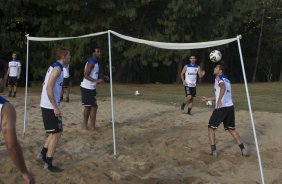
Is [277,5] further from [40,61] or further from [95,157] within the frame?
[95,157]

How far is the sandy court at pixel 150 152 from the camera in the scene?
7027mm

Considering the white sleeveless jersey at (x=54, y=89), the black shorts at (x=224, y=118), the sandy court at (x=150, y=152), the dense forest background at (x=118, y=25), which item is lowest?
the sandy court at (x=150, y=152)

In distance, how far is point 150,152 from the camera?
8750 millimetres

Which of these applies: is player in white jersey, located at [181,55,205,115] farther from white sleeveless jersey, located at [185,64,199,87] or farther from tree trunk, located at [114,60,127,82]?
tree trunk, located at [114,60,127,82]

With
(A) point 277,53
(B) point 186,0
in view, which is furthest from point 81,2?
→ (A) point 277,53

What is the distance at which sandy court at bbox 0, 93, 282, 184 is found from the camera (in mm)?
7027

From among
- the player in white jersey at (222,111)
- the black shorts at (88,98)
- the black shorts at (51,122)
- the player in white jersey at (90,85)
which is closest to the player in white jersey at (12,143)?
the black shorts at (51,122)

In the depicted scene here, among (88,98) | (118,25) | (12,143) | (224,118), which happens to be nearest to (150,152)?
(224,118)

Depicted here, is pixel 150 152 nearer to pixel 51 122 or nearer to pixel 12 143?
pixel 51 122

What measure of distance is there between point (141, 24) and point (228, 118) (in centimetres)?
2293

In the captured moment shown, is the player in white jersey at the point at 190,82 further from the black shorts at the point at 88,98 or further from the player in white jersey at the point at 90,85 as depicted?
the black shorts at the point at 88,98

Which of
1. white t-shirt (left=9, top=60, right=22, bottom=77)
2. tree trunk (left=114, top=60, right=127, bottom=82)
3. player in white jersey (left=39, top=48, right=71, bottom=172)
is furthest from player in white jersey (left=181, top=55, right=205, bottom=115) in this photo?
tree trunk (left=114, top=60, right=127, bottom=82)

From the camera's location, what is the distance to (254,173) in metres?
7.49

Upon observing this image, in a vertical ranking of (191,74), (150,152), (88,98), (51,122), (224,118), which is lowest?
(150,152)
